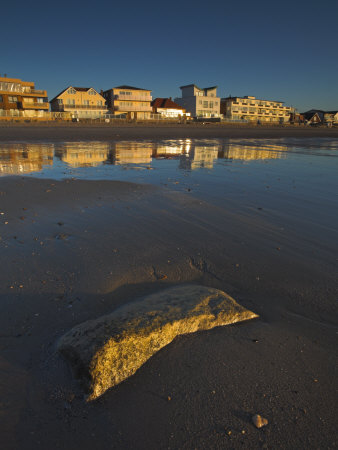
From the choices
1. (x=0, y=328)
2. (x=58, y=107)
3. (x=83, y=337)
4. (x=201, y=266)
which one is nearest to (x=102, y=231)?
(x=201, y=266)

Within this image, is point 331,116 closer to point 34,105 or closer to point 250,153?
point 34,105

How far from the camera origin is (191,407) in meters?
1.67

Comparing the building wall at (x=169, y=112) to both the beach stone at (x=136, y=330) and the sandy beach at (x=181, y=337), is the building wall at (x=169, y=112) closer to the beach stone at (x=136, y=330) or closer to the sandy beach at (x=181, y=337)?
the sandy beach at (x=181, y=337)

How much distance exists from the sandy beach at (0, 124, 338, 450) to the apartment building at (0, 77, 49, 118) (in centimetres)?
5817

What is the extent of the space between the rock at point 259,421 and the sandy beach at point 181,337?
0.09 feet

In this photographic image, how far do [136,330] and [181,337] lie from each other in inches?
15.7

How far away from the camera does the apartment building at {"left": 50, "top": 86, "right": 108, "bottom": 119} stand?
6059 centimetres

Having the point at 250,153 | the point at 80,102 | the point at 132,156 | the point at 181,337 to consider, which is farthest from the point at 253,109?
the point at 181,337

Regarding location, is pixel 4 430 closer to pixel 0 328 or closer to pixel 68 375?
pixel 68 375

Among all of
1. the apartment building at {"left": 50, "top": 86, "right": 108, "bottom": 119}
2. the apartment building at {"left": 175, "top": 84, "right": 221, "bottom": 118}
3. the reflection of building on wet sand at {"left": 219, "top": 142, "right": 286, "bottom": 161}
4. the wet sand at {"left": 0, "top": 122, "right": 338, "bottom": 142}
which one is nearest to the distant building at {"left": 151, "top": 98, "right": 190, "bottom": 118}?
the apartment building at {"left": 175, "top": 84, "right": 221, "bottom": 118}

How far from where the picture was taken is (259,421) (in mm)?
1585

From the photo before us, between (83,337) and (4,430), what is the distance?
1.98 feet

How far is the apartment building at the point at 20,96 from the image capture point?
54.0 meters

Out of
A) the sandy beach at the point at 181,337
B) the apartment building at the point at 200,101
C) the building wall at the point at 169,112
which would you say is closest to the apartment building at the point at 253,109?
the apartment building at the point at 200,101
